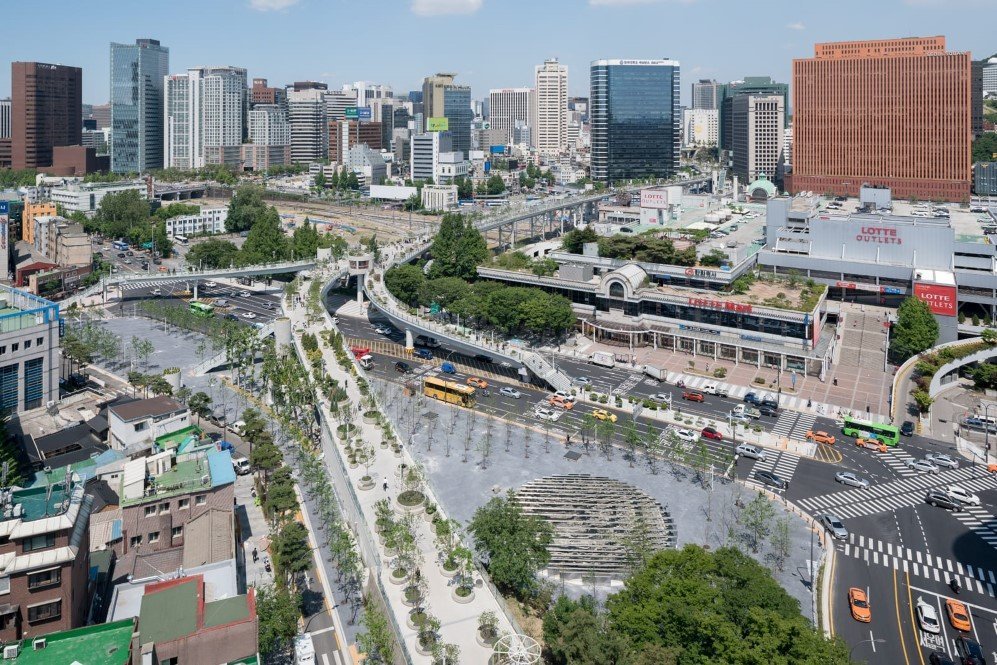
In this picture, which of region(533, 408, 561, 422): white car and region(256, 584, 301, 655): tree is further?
region(533, 408, 561, 422): white car

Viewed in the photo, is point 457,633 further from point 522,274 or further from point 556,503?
point 522,274

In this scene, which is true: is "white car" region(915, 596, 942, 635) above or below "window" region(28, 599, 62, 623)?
below

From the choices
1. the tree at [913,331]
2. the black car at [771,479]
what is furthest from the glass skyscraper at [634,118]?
the black car at [771,479]

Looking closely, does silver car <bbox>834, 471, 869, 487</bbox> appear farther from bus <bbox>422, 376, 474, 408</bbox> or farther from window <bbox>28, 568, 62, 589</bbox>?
window <bbox>28, 568, 62, 589</bbox>

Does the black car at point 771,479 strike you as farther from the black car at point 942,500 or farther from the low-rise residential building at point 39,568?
the low-rise residential building at point 39,568

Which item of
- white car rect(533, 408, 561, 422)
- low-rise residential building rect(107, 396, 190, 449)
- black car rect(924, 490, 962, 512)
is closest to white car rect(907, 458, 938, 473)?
black car rect(924, 490, 962, 512)

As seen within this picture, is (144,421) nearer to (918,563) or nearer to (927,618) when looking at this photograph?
(927,618)
